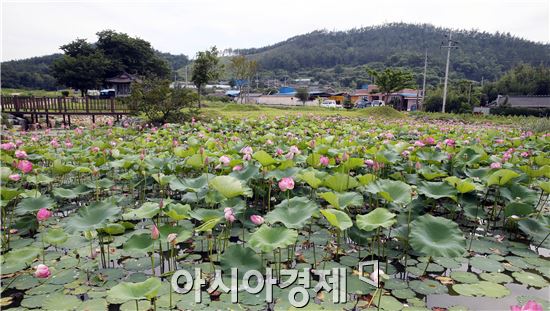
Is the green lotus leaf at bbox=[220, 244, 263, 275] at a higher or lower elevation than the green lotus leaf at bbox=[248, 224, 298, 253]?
lower

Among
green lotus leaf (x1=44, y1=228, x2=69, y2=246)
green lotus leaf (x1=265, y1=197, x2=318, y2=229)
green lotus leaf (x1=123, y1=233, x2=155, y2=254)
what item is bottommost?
green lotus leaf (x1=44, y1=228, x2=69, y2=246)

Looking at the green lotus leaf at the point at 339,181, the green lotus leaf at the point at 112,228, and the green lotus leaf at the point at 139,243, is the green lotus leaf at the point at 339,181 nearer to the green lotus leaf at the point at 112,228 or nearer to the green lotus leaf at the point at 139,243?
the green lotus leaf at the point at 139,243

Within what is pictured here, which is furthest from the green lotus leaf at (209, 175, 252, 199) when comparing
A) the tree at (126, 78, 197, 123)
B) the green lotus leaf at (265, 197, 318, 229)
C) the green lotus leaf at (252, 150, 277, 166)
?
the tree at (126, 78, 197, 123)

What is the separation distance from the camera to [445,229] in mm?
2084

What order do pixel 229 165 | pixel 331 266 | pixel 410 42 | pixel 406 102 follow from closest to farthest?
1. pixel 331 266
2. pixel 229 165
3. pixel 406 102
4. pixel 410 42

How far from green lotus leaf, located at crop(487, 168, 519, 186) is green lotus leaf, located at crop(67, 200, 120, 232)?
105 inches

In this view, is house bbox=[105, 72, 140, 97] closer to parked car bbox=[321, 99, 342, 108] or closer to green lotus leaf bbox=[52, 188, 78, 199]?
parked car bbox=[321, 99, 342, 108]

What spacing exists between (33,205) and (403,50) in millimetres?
90971

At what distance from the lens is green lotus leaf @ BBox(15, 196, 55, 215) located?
2.61 m

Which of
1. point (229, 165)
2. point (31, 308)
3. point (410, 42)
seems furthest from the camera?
point (410, 42)

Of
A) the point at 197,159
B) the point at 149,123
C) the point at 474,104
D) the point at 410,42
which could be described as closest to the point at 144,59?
the point at 149,123

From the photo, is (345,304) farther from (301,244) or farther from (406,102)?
(406,102)

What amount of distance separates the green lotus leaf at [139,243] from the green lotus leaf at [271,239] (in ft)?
2.06

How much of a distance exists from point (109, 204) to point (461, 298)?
2.26m
